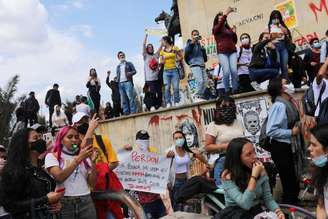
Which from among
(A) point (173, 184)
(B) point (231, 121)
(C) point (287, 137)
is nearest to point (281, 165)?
(C) point (287, 137)

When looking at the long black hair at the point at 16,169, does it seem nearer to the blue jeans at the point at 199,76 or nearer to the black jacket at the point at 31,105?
the blue jeans at the point at 199,76

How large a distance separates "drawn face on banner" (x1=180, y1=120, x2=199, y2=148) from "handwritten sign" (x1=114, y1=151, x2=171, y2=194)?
2.87 m

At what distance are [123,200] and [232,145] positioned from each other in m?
1.21

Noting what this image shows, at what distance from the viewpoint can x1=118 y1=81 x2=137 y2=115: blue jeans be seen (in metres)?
12.3

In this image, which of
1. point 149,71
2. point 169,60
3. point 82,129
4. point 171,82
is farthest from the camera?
point 149,71

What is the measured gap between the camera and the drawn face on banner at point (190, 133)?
937cm

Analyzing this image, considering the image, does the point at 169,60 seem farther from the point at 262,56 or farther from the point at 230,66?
the point at 262,56

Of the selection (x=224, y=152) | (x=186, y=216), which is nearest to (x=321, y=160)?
(x=186, y=216)

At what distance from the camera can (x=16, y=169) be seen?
4.00 m

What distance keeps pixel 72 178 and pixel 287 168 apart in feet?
8.45

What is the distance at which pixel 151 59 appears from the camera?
11625 millimetres

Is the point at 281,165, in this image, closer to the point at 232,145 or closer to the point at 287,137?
the point at 287,137

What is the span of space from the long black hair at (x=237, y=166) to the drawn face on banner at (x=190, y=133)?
539 cm

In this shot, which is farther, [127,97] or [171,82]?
[127,97]
